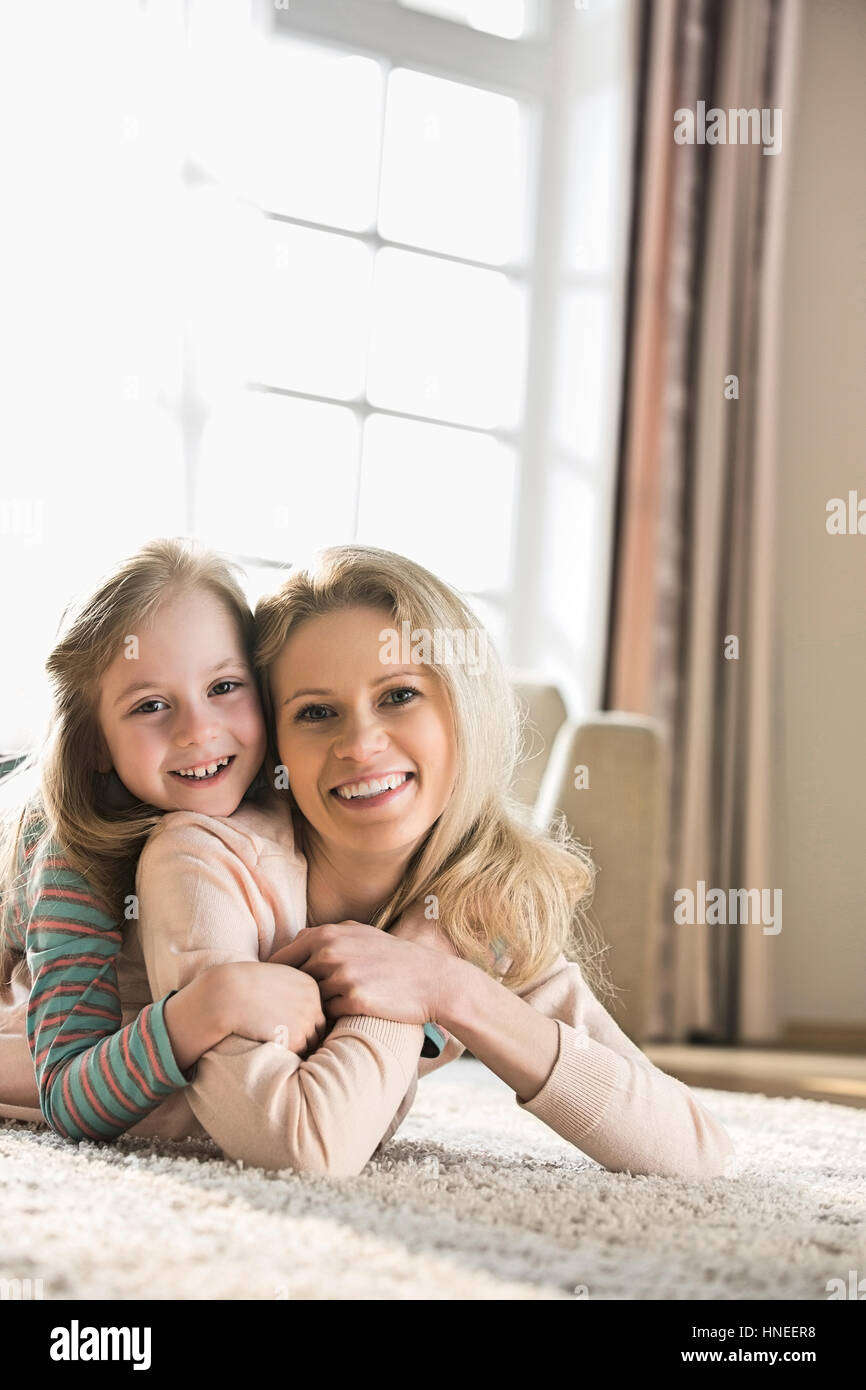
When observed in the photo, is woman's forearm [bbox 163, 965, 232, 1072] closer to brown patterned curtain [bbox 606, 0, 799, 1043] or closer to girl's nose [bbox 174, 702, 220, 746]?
girl's nose [bbox 174, 702, 220, 746]

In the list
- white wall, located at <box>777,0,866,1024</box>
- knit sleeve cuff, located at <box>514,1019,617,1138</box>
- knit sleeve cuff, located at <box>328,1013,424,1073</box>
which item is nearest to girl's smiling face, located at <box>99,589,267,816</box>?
knit sleeve cuff, located at <box>328,1013,424,1073</box>

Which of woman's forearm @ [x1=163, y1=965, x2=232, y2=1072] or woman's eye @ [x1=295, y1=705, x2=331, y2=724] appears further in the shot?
woman's eye @ [x1=295, y1=705, x2=331, y2=724]

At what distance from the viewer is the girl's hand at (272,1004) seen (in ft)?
3.07

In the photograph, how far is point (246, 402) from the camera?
2840 millimetres

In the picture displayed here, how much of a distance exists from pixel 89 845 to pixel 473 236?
2.47m

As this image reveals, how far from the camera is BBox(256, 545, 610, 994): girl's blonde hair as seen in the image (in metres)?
1.15

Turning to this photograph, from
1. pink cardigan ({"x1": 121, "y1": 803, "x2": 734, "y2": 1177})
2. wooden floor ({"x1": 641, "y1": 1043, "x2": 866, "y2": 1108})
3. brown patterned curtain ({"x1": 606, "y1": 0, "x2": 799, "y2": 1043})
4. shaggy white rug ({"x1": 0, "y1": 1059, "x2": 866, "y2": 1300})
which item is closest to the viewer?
shaggy white rug ({"x1": 0, "y1": 1059, "x2": 866, "y2": 1300})

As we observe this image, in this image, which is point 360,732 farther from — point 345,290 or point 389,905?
point 345,290

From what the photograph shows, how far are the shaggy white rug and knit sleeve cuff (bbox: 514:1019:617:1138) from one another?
1.7 inches

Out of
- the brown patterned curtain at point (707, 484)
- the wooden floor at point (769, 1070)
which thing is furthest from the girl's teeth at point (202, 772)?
the brown patterned curtain at point (707, 484)

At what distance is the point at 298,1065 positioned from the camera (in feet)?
3.14

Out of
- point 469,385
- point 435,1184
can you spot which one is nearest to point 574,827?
point 435,1184
